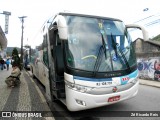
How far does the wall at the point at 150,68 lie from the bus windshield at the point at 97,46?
9764 mm

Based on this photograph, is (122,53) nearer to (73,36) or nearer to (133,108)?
(73,36)

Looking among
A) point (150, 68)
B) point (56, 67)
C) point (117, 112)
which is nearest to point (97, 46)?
point (56, 67)

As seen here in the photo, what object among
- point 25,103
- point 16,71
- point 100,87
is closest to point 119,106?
point 100,87

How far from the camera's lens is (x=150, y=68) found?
614 inches

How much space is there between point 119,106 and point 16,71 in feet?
23.5

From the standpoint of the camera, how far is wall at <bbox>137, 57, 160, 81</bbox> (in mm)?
14686

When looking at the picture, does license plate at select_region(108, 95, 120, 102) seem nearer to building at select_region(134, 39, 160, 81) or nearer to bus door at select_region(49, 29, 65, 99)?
bus door at select_region(49, 29, 65, 99)

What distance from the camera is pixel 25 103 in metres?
7.34

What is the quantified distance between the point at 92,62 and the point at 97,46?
0.51 meters


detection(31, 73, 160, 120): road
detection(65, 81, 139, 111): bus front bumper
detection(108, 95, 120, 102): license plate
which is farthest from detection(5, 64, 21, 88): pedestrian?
detection(108, 95, 120, 102): license plate

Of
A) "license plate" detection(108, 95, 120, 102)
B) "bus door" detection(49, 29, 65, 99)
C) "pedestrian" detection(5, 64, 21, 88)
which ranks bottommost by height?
"pedestrian" detection(5, 64, 21, 88)

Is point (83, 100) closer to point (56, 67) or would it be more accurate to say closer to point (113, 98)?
point (113, 98)

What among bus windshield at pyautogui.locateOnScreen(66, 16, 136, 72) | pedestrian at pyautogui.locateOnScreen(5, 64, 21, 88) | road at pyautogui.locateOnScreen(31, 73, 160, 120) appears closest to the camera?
bus windshield at pyautogui.locateOnScreen(66, 16, 136, 72)

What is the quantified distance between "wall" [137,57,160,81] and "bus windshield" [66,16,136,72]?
32.0 ft
